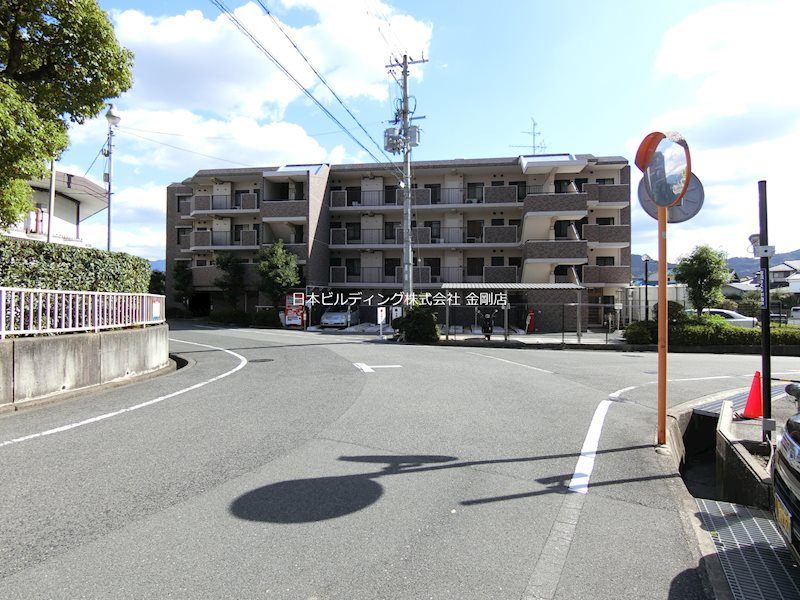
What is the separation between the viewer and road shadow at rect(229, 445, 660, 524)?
3391 mm

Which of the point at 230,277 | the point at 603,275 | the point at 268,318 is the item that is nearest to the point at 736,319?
the point at 603,275

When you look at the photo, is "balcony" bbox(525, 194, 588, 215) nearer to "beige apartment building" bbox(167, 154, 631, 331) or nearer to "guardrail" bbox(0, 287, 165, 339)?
"beige apartment building" bbox(167, 154, 631, 331)

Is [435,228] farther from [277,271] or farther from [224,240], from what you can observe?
[224,240]

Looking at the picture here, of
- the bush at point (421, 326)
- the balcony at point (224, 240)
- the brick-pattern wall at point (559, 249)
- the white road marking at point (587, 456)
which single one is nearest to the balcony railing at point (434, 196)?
the brick-pattern wall at point (559, 249)

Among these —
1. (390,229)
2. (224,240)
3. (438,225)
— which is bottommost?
(224,240)

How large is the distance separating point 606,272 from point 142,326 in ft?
83.9

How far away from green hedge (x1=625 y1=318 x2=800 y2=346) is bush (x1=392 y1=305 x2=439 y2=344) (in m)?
8.08

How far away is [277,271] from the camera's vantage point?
28141mm

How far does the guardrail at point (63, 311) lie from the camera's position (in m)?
6.66

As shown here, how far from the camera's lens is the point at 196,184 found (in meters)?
35.3

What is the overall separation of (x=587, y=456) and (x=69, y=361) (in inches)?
296

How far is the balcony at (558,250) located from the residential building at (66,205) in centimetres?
2290

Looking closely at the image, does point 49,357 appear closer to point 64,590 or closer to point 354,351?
point 64,590

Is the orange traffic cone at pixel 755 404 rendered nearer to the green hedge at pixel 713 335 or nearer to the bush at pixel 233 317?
the green hedge at pixel 713 335
